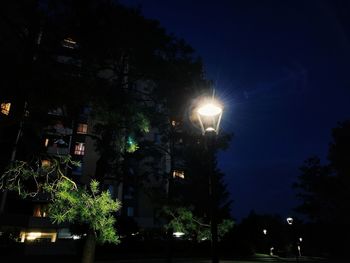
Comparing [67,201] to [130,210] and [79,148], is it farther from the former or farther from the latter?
[130,210]

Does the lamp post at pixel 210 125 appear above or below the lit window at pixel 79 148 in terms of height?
below

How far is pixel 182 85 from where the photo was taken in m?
12.6

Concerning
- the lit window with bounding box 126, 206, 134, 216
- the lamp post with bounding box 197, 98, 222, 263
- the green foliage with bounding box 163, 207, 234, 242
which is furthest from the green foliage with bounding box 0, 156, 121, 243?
the lit window with bounding box 126, 206, 134, 216

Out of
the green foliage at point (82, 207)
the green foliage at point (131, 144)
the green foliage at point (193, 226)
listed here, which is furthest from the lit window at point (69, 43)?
the green foliage at point (193, 226)

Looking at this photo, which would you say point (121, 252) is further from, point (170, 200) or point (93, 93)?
point (93, 93)

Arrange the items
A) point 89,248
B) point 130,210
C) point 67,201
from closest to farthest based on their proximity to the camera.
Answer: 1. point 67,201
2. point 89,248
3. point 130,210

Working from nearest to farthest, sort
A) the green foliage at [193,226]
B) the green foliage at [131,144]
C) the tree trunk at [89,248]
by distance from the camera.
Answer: the tree trunk at [89,248] → the green foliage at [131,144] → the green foliage at [193,226]

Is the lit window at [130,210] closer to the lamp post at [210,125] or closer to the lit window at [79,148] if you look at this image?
the lit window at [79,148]

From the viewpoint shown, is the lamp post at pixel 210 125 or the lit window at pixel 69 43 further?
the lit window at pixel 69 43

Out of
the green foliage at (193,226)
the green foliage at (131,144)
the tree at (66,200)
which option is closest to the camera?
the tree at (66,200)

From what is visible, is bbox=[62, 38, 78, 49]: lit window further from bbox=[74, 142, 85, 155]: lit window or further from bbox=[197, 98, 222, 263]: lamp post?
bbox=[74, 142, 85, 155]: lit window

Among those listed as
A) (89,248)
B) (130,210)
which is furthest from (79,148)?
(89,248)

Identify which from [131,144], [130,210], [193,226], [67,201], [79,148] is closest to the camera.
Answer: [67,201]

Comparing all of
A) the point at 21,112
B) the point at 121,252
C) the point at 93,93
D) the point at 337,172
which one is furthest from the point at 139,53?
the point at 337,172
